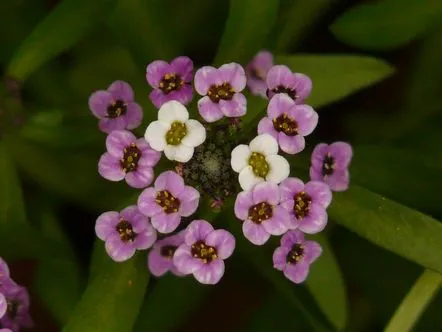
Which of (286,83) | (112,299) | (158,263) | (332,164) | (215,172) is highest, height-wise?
(286,83)

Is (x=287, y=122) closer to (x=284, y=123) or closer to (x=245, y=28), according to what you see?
(x=284, y=123)

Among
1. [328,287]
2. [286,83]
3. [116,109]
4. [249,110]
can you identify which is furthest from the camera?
[328,287]

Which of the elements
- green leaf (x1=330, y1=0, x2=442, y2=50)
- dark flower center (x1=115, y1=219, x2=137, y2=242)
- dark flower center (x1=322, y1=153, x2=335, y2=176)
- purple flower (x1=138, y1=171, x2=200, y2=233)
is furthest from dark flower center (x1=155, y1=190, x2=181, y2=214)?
green leaf (x1=330, y1=0, x2=442, y2=50)

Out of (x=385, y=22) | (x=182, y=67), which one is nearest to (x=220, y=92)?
(x=182, y=67)

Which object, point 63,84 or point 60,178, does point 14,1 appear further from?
point 60,178

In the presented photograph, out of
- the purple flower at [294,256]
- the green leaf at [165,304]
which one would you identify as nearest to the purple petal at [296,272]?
the purple flower at [294,256]

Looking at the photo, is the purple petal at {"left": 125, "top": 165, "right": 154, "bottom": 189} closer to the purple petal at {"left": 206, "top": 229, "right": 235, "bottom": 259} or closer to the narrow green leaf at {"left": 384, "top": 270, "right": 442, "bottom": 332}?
the purple petal at {"left": 206, "top": 229, "right": 235, "bottom": 259}
